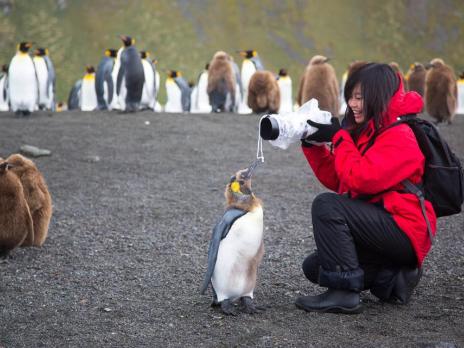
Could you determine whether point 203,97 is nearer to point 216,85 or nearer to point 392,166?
point 216,85

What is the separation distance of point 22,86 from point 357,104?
9655 millimetres

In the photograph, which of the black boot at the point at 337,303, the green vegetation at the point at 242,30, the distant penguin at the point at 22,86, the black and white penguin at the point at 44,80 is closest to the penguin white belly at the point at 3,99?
the black and white penguin at the point at 44,80

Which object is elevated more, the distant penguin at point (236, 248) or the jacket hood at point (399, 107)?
the jacket hood at point (399, 107)

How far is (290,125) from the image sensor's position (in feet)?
10.6

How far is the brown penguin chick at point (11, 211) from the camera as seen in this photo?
435 centimetres

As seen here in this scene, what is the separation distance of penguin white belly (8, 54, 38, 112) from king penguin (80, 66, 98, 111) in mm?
3692

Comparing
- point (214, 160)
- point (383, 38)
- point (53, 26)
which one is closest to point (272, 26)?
point (383, 38)

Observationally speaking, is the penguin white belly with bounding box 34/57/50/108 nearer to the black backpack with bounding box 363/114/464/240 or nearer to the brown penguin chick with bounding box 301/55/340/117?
the brown penguin chick with bounding box 301/55/340/117

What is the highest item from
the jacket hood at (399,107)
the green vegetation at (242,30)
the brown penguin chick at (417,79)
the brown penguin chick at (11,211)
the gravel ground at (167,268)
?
the green vegetation at (242,30)

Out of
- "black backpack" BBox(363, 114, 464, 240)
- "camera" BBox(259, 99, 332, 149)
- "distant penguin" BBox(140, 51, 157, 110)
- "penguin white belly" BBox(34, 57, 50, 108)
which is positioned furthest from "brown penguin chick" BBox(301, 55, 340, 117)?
"black backpack" BBox(363, 114, 464, 240)

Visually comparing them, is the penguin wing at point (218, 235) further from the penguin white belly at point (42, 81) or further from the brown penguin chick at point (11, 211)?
the penguin white belly at point (42, 81)

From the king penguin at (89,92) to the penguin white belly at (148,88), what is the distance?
1.83 meters

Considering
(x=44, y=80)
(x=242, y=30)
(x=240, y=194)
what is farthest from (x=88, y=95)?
(x=242, y=30)

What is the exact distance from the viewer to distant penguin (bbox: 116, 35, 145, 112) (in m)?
12.3
